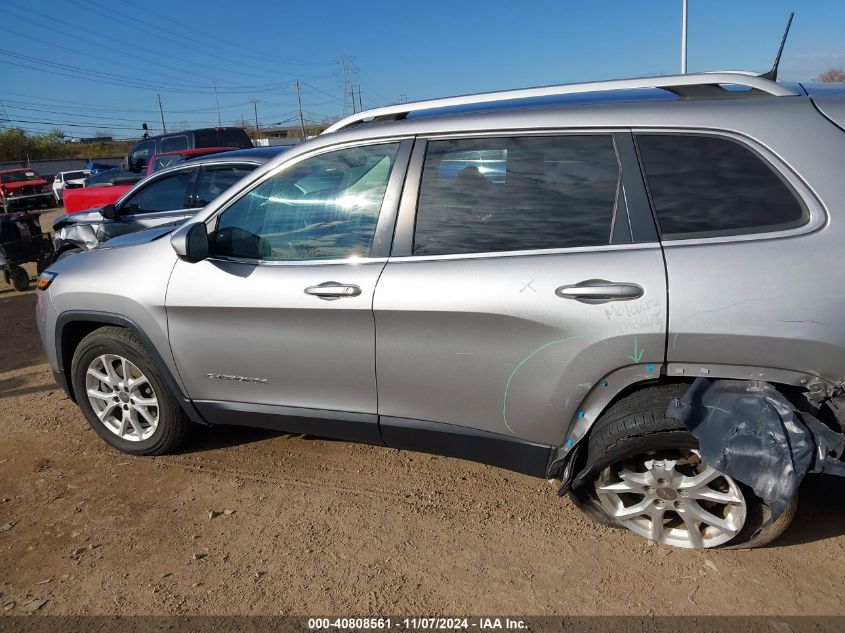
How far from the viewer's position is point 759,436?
2.34 m

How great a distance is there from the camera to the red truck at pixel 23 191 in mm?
24969

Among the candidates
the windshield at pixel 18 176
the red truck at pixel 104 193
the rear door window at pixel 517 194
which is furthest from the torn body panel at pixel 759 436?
the windshield at pixel 18 176

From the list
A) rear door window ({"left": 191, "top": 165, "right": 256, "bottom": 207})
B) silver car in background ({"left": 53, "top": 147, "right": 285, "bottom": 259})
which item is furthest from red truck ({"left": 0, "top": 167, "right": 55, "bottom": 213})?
rear door window ({"left": 191, "top": 165, "right": 256, "bottom": 207})

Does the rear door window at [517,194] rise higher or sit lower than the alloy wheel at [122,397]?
higher

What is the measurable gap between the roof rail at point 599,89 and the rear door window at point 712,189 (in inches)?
13.3

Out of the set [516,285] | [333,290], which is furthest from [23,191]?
[516,285]

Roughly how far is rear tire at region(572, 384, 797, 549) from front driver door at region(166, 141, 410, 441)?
3.62ft

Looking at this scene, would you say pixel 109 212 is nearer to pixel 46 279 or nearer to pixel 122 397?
pixel 46 279

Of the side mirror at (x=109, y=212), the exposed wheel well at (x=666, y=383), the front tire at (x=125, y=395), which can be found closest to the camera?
the exposed wheel well at (x=666, y=383)

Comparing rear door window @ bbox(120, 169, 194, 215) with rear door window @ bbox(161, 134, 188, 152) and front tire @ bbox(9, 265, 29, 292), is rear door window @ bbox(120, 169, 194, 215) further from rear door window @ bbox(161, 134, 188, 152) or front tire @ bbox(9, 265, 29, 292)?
rear door window @ bbox(161, 134, 188, 152)

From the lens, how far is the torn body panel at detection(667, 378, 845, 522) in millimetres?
2301

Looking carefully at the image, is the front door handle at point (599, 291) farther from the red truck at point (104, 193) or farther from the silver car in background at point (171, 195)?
the red truck at point (104, 193)

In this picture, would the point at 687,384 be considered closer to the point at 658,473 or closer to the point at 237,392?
the point at 658,473

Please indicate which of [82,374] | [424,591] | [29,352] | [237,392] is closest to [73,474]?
[82,374]
